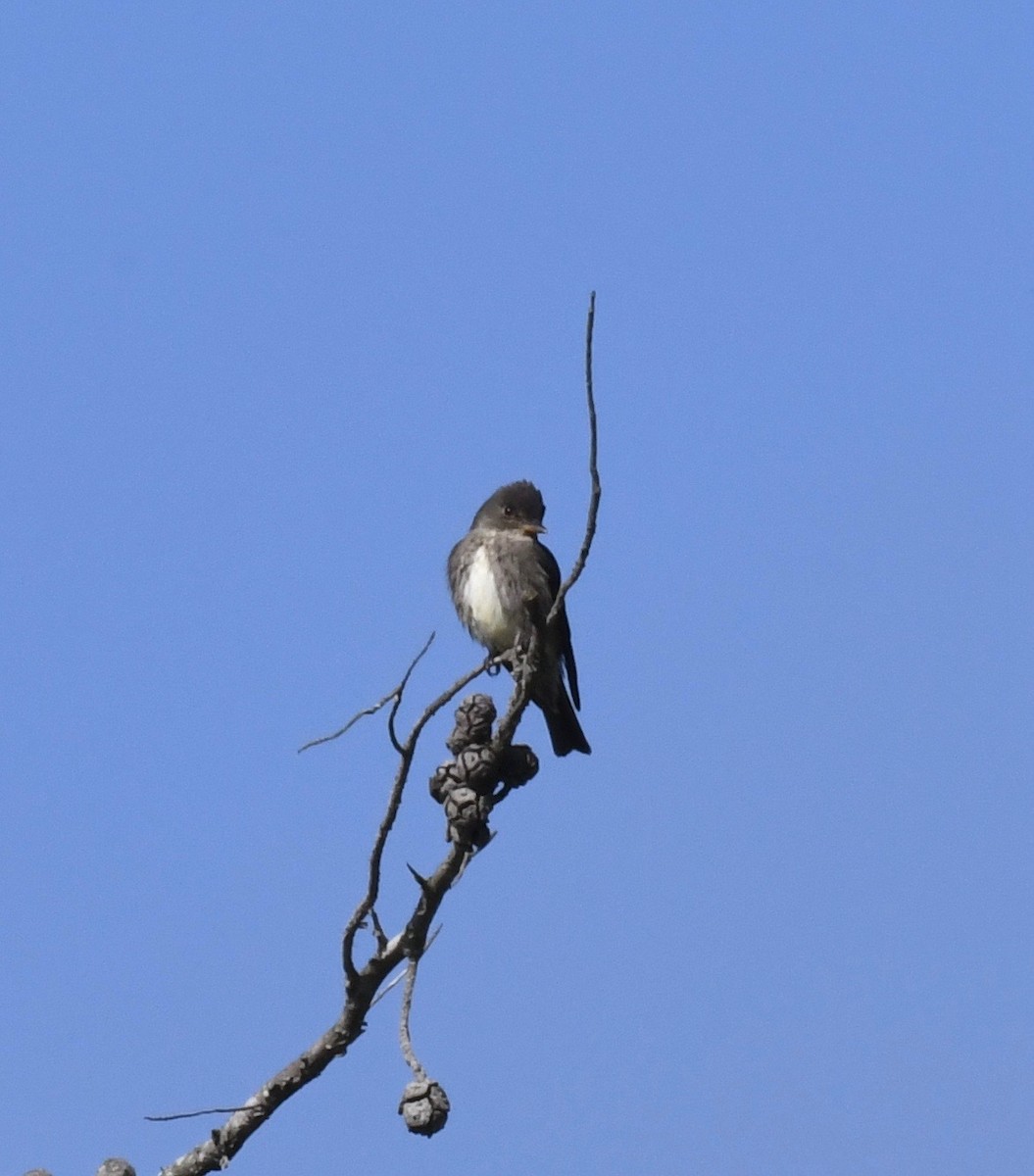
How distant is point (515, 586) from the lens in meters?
10.0

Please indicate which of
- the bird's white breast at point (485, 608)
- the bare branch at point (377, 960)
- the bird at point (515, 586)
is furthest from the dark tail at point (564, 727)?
the bare branch at point (377, 960)

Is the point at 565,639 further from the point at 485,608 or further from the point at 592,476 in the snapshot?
the point at 592,476

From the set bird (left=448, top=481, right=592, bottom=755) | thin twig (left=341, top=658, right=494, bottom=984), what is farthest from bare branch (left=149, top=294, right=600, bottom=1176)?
bird (left=448, top=481, right=592, bottom=755)

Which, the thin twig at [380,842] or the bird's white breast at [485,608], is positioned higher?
the bird's white breast at [485,608]

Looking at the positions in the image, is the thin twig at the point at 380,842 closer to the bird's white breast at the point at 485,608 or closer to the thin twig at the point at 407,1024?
the thin twig at the point at 407,1024

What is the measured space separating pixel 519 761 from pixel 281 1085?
1244 mm

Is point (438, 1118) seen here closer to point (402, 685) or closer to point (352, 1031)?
point (352, 1031)

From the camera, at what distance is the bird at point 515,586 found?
10039 millimetres

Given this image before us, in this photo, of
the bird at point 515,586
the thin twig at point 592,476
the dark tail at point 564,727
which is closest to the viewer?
the thin twig at point 592,476

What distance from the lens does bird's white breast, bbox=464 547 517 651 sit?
33.0 ft

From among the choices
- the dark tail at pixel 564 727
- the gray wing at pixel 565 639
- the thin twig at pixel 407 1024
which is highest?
the gray wing at pixel 565 639

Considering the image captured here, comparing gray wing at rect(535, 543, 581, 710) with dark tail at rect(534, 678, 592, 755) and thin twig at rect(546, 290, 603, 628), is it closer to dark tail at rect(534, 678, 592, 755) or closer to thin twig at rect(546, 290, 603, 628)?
dark tail at rect(534, 678, 592, 755)

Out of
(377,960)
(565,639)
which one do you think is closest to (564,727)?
(565,639)

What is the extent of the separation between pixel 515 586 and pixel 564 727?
0.83 m
